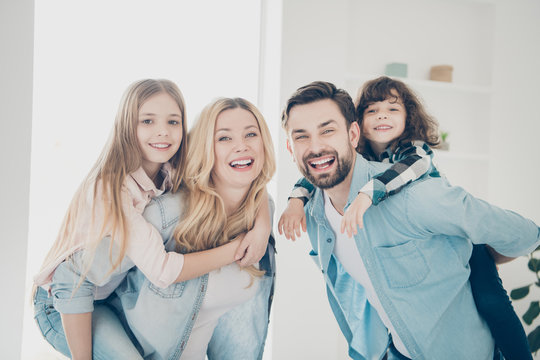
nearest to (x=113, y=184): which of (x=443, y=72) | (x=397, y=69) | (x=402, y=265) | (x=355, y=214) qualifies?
(x=355, y=214)

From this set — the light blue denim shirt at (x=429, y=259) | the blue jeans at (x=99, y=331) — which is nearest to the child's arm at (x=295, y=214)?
the light blue denim shirt at (x=429, y=259)

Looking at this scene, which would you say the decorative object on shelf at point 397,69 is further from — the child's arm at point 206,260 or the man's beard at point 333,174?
the child's arm at point 206,260

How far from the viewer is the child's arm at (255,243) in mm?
1565

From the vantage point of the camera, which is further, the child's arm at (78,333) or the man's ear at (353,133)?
the man's ear at (353,133)

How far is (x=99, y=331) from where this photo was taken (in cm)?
146

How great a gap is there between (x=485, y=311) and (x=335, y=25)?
6.50ft

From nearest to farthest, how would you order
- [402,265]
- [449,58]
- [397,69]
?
[402,265]
[397,69]
[449,58]

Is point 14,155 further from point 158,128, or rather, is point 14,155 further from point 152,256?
point 152,256

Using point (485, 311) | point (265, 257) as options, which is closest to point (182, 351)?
point (265, 257)

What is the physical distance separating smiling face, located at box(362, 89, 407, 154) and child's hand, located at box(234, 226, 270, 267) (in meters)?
0.68

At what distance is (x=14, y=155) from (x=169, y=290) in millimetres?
965

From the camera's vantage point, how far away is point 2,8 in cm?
180

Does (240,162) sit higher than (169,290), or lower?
higher

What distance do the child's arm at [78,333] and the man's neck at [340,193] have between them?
1.01 meters
